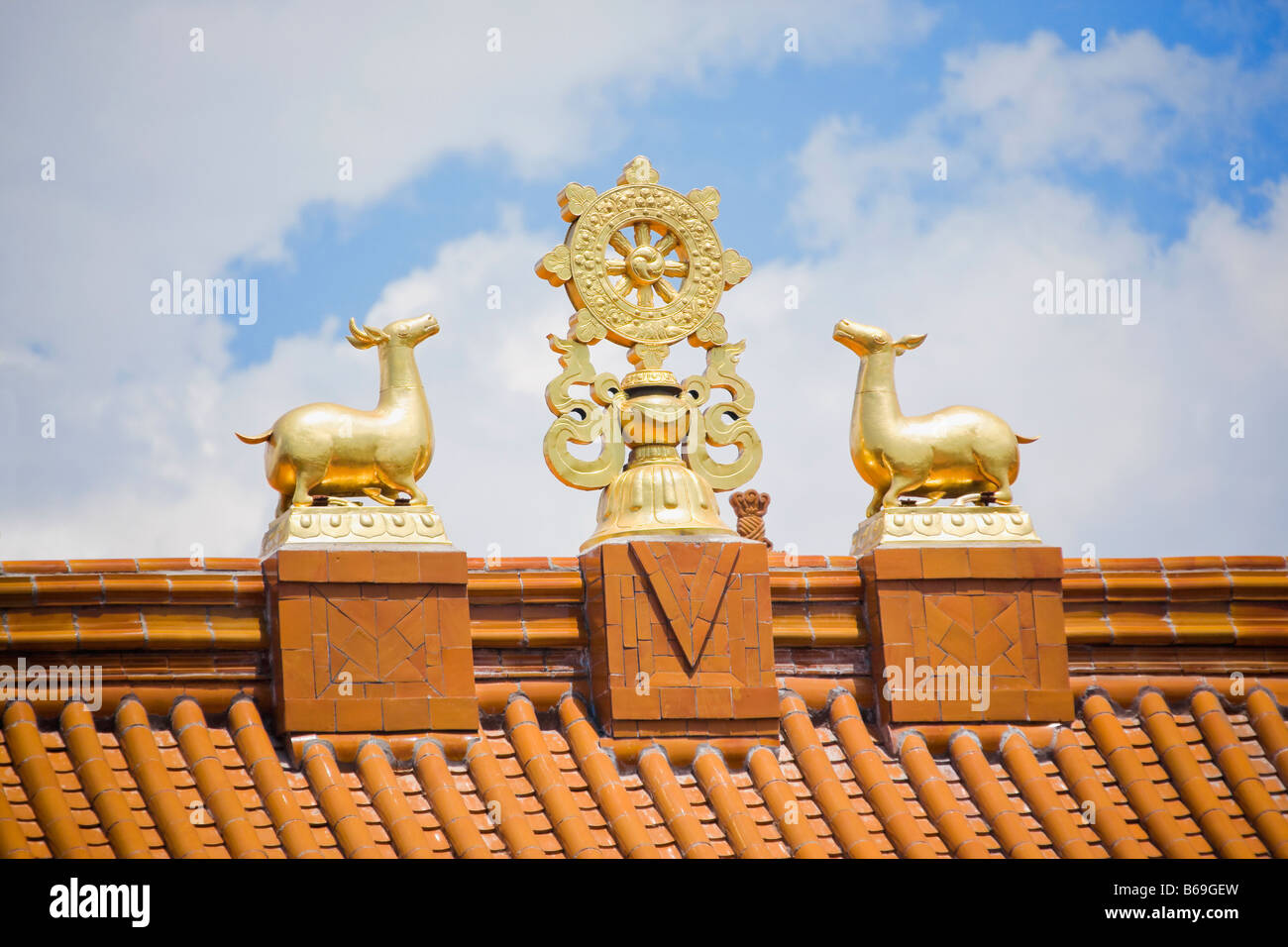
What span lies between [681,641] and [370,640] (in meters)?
1.35

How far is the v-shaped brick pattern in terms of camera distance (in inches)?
328

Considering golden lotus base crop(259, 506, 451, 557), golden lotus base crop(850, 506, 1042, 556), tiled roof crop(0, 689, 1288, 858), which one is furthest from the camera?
golden lotus base crop(850, 506, 1042, 556)

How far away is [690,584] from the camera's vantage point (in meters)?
8.41

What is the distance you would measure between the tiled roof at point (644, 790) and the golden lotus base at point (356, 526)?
755mm

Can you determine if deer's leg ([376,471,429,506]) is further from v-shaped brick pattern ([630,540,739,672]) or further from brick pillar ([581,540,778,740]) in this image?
v-shaped brick pattern ([630,540,739,672])

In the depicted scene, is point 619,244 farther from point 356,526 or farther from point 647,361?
point 356,526

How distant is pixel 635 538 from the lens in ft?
27.6

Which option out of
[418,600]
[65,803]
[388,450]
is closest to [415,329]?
[388,450]

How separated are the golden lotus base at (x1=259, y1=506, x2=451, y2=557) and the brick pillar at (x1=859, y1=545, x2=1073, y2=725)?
2.03 metres

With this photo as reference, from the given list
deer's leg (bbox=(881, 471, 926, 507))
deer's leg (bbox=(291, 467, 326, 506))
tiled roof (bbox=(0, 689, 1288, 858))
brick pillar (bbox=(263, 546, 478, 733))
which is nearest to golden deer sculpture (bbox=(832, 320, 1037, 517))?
deer's leg (bbox=(881, 471, 926, 507))

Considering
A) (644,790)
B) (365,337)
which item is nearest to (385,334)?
(365,337)
